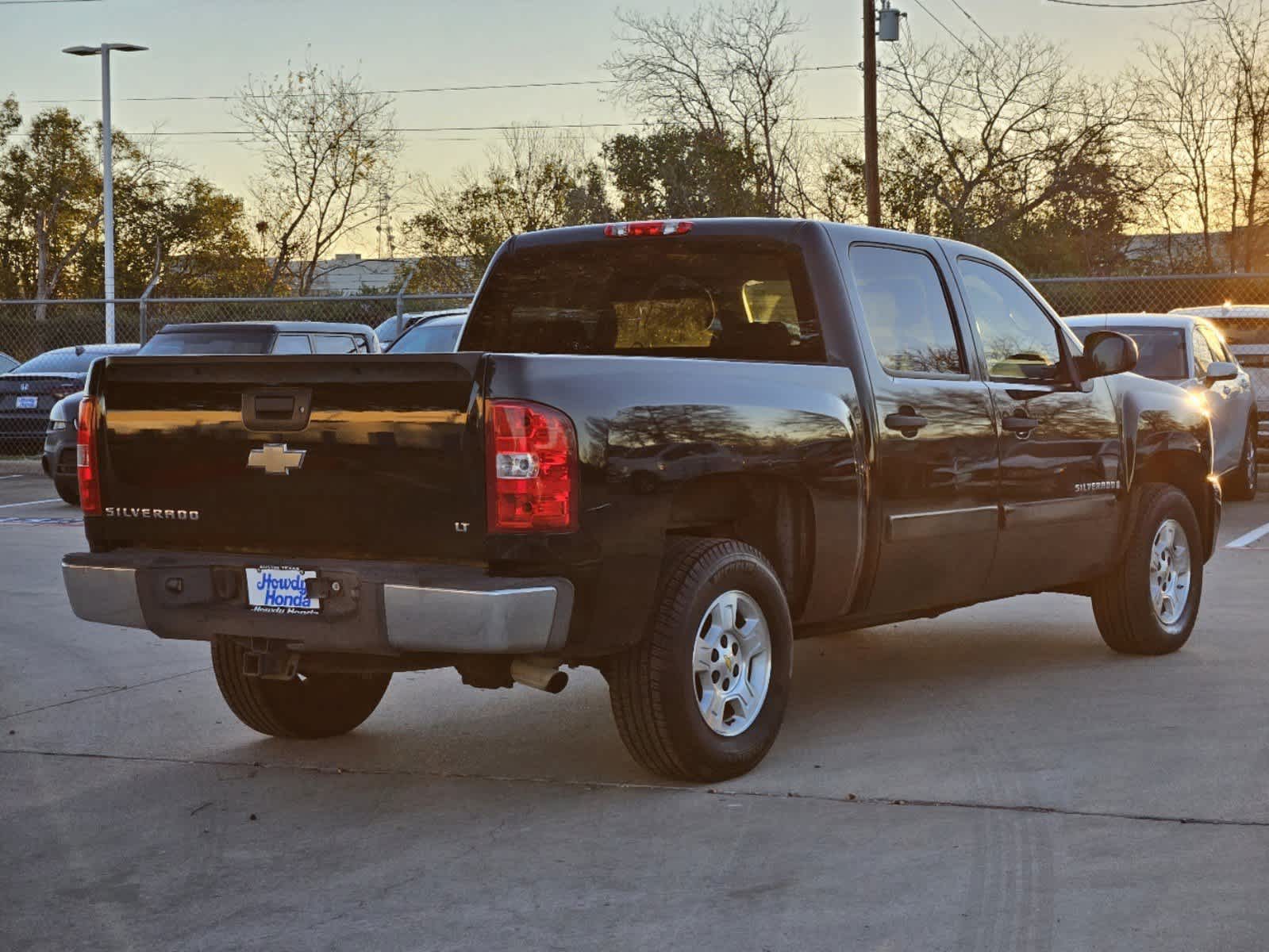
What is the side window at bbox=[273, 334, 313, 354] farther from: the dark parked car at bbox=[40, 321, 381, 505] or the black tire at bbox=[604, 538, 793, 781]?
the black tire at bbox=[604, 538, 793, 781]

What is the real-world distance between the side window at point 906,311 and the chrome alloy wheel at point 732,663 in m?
1.24

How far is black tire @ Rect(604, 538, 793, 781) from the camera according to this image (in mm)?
5820

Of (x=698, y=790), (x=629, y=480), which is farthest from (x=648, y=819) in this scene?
(x=629, y=480)

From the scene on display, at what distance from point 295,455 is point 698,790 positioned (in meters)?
1.67

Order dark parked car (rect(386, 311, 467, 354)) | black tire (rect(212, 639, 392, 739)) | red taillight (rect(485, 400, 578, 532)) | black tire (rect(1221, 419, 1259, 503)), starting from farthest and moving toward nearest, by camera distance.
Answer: dark parked car (rect(386, 311, 467, 354))
black tire (rect(1221, 419, 1259, 503))
black tire (rect(212, 639, 392, 739))
red taillight (rect(485, 400, 578, 532))

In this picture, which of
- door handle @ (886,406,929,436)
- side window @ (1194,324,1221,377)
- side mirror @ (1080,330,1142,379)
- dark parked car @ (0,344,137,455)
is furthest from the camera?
dark parked car @ (0,344,137,455)

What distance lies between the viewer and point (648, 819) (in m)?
5.63

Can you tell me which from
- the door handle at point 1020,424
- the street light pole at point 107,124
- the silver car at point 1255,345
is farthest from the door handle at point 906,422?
the street light pole at point 107,124

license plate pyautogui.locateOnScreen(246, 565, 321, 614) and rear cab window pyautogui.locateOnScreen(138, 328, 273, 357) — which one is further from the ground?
rear cab window pyautogui.locateOnScreen(138, 328, 273, 357)

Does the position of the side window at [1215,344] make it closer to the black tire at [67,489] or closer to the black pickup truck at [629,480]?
the black pickup truck at [629,480]

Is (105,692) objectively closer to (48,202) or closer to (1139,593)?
(1139,593)

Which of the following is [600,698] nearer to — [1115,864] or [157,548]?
[157,548]

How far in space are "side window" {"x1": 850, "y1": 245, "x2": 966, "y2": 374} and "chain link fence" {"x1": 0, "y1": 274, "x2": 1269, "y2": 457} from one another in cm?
1207

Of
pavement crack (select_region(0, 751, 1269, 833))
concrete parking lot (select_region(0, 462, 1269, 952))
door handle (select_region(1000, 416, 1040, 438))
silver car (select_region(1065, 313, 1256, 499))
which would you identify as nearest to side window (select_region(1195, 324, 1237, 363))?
silver car (select_region(1065, 313, 1256, 499))
